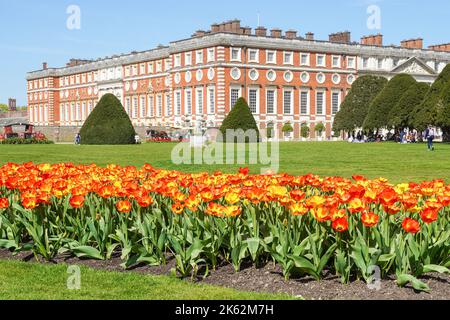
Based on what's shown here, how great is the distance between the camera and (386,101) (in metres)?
47.0

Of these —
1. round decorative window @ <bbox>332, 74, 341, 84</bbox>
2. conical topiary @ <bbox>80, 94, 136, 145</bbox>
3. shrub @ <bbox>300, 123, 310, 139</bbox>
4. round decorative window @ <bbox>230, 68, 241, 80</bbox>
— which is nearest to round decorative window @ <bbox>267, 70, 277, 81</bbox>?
round decorative window @ <bbox>230, 68, 241, 80</bbox>

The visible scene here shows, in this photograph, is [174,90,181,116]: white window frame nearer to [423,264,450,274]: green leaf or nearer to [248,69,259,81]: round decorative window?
[248,69,259,81]: round decorative window

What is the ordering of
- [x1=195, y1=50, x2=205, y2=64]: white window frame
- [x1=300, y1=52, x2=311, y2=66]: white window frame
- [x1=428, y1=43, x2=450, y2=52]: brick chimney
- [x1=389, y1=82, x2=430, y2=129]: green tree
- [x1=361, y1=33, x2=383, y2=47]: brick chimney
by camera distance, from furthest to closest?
[x1=428, y1=43, x2=450, y2=52]: brick chimney < [x1=361, y1=33, x2=383, y2=47]: brick chimney < [x1=300, y1=52, x2=311, y2=66]: white window frame < [x1=195, y1=50, x2=205, y2=64]: white window frame < [x1=389, y1=82, x2=430, y2=129]: green tree

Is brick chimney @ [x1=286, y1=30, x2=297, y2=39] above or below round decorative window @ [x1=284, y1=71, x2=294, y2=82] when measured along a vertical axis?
above

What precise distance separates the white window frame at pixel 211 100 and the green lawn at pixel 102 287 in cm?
Result: 4982

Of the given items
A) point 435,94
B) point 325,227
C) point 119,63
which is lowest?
point 325,227

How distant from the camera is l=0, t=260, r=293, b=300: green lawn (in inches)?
189

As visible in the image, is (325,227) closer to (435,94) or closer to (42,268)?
(42,268)

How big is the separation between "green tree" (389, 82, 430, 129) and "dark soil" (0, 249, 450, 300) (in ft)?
132

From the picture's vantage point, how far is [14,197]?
695cm
